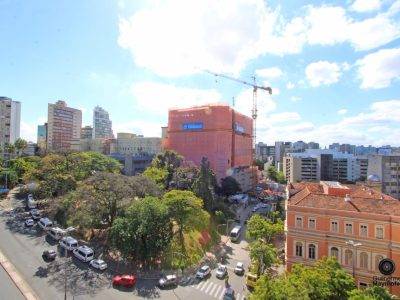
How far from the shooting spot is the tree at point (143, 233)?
108ft

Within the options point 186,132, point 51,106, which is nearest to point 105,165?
point 186,132

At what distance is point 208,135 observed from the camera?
3423 inches

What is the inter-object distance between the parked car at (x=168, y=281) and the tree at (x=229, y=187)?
153 feet

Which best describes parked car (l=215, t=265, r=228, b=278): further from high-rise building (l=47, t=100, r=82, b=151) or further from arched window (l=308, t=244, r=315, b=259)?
high-rise building (l=47, t=100, r=82, b=151)

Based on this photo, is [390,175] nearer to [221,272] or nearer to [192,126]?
[192,126]

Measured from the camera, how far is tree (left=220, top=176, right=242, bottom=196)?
77.3m

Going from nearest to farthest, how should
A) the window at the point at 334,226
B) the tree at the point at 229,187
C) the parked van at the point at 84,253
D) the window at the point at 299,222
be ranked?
the window at the point at 334,226 < the window at the point at 299,222 < the parked van at the point at 84,253 < the tree at the point at 229,187

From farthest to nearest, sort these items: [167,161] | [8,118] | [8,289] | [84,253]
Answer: [8,118] < [167,161] < [84,253] < [8,289]

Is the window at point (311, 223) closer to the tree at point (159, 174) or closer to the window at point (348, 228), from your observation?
the window at point (348, 228)

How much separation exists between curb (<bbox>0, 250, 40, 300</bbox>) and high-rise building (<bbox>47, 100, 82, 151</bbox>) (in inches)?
4384

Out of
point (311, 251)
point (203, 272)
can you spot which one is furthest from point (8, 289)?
point (311, 251)

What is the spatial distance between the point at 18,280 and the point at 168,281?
54.0 feet

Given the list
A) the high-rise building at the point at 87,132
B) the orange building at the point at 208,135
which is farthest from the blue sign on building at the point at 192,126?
the high-rise building at the point at 87,132

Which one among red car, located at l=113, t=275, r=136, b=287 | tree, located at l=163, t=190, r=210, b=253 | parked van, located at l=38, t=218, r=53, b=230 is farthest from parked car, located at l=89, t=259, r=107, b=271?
parked van, located at l=38, t=218, r=53, b=230
